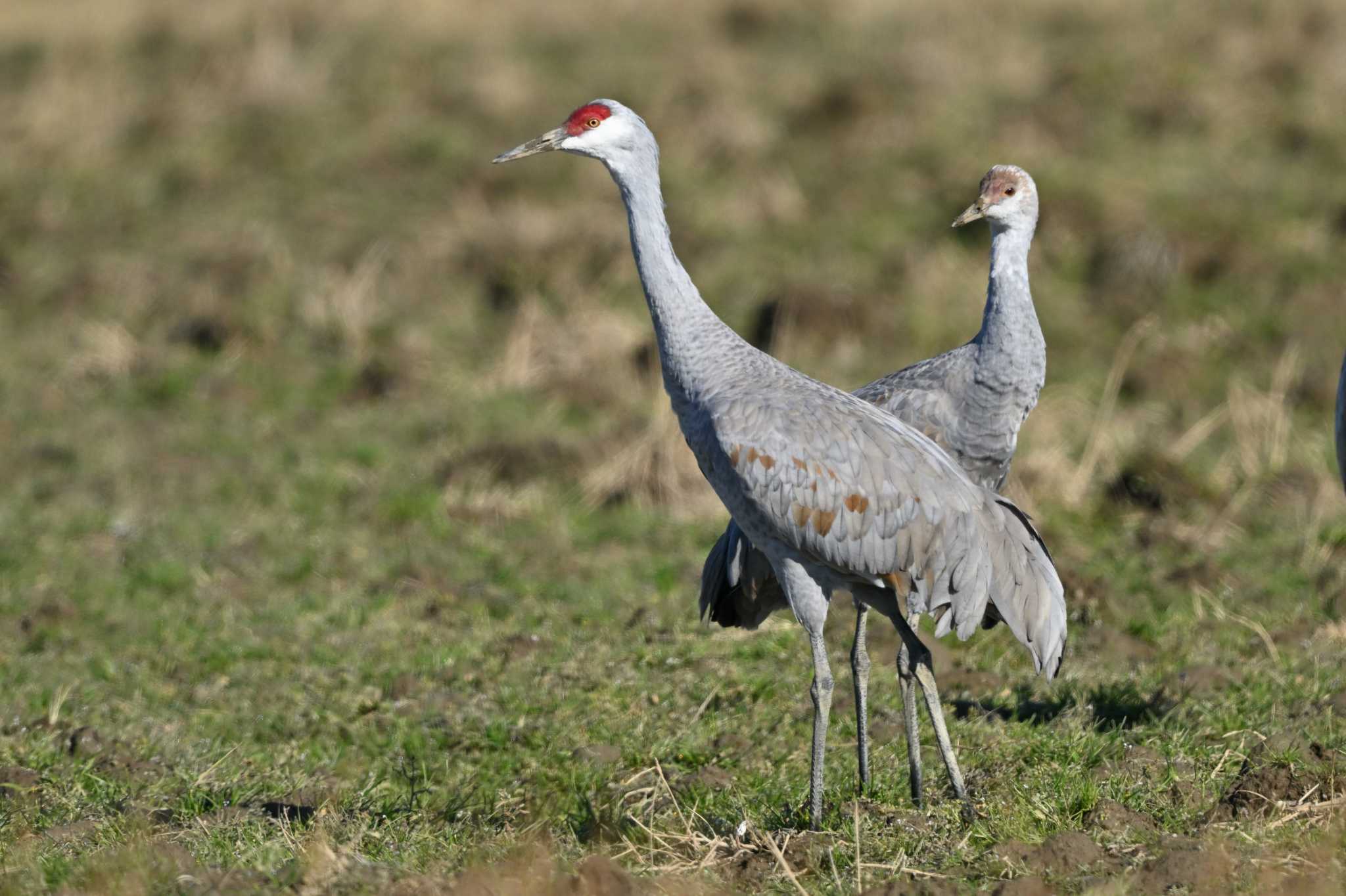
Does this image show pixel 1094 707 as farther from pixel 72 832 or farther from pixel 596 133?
pixel 72 832

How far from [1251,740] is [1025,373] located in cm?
143

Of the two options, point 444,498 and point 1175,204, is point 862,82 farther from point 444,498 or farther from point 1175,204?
point 444,498

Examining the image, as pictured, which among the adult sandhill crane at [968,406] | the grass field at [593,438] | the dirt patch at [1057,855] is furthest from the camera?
the adult sandhill crane at [968,406]

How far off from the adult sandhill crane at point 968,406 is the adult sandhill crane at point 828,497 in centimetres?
48

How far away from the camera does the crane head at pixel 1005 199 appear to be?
6043mm

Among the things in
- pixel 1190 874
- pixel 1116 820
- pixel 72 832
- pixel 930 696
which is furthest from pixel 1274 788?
pixel 72 832

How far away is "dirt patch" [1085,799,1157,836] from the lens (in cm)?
466

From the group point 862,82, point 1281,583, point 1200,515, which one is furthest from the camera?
point 862,82

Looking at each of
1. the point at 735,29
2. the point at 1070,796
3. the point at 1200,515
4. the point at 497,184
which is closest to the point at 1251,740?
the point at 1070,796

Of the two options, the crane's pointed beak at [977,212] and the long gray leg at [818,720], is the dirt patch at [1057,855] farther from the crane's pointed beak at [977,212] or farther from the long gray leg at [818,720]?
the crane's pointed beak at [977,212]

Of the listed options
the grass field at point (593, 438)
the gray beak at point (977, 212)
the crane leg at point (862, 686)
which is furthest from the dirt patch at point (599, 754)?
the gray beak at point (977, 212)

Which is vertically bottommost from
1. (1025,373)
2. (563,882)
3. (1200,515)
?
(1200,515)

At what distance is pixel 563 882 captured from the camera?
420 centimetres

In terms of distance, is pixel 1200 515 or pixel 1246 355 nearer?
pixel 1200 515
